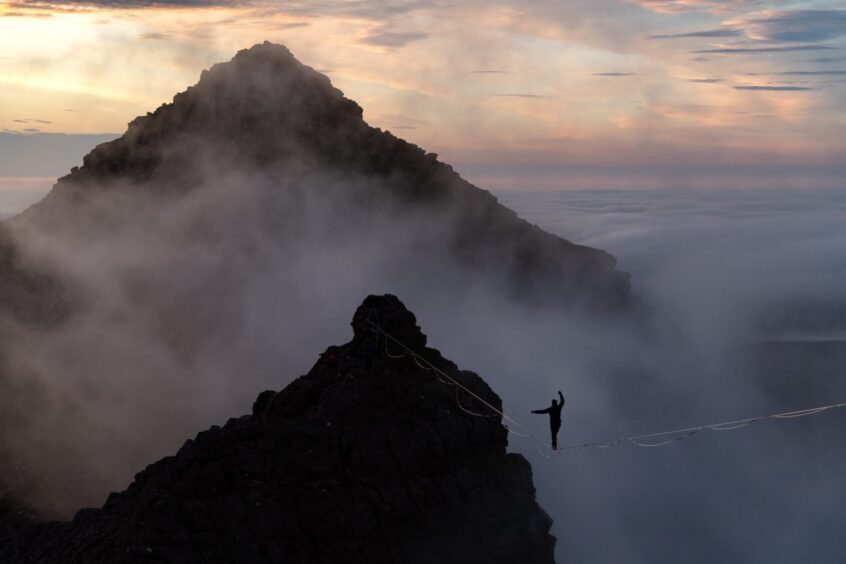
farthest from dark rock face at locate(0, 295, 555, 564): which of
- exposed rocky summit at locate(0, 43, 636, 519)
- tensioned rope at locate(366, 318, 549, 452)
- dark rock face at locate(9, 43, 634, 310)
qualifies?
dark rock face at locate(9, 43, 634, 310)

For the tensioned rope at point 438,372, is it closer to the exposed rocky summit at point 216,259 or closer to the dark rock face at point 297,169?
the exposed rocky summit at point 216,259

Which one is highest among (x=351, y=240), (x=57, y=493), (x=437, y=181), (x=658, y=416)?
(x=437, y=181)

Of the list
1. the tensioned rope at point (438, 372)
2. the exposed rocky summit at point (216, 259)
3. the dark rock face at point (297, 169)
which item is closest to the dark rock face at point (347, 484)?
the tensioned rope at point (438, 372)

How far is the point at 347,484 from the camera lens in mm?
50719

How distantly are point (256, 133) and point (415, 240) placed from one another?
47.1m

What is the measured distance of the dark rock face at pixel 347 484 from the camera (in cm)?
4694

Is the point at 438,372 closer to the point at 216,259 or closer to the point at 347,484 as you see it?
the point at 347,484

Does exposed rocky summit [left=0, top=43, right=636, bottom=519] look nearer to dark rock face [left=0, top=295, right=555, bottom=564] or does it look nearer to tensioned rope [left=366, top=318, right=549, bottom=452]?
dark rock face [left=0, top=295, right=555, bottom=564]

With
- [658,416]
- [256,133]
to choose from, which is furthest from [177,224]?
[658,416]

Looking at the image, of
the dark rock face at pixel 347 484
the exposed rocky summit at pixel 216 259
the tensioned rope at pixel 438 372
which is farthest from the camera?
the exposed rocky summit at pixel 216 259

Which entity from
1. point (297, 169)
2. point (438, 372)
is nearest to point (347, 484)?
point (438, 372)

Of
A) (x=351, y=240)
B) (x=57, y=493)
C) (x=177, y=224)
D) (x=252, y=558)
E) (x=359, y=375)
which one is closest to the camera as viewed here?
(x=252, y=558)

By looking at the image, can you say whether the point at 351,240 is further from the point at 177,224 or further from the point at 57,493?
the point at 57,493

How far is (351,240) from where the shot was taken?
198625mm
